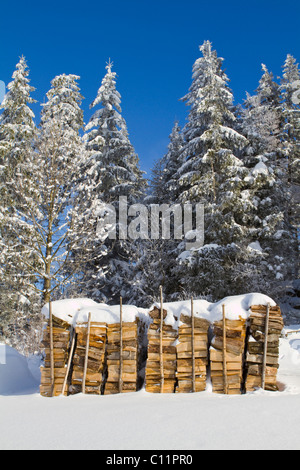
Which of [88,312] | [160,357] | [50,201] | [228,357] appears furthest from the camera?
[50,201]

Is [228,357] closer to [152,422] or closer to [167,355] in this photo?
[167,355]

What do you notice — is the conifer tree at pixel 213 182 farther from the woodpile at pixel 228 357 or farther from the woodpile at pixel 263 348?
the woodpile at pixel 228 357

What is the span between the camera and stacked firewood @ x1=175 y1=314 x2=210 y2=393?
269 inches

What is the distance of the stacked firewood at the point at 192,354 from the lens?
22.4 ft

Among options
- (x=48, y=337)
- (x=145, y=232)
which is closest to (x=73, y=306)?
(x=48, y=337)

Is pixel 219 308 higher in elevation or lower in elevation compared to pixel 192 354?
higher

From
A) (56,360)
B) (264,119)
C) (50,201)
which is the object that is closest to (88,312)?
(56,360)

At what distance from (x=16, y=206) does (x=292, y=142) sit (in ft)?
54.6

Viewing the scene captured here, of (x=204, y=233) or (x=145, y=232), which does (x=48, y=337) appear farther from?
(x=145, y=232)

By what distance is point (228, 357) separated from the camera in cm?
684

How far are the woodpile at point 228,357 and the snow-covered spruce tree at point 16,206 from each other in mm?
8047

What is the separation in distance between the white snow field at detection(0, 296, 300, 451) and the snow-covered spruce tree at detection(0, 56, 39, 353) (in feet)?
23.6

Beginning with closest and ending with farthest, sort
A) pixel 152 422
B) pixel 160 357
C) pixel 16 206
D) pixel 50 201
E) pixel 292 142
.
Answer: pixel 152 422 → pixel 160 357 → pixel 50 201 → pixel 16 206 → pixel 292 142

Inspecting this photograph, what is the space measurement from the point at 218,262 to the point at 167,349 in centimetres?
871
